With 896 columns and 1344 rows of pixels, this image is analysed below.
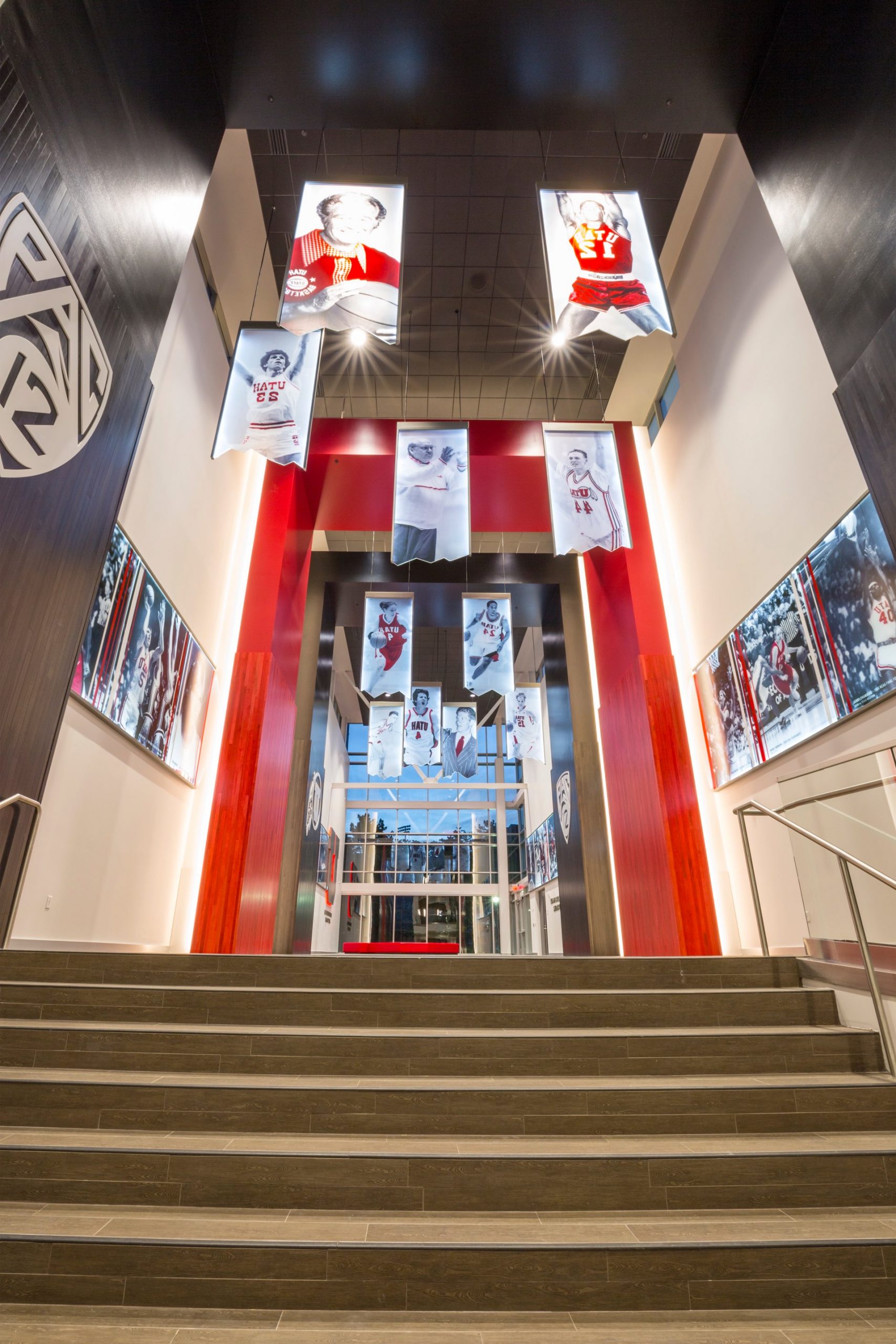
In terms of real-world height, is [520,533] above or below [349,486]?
above

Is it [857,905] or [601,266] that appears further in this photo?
[601,266]

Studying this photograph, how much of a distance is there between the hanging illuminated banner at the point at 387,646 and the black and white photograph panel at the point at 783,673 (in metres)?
4.37

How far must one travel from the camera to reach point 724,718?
7199mm

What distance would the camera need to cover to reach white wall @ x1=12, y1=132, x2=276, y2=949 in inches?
193

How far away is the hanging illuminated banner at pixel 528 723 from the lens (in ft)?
37.5

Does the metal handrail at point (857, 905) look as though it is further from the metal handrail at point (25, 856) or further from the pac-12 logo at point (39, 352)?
the pac-12 logo at point (39, 352)

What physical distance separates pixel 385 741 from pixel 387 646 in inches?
130

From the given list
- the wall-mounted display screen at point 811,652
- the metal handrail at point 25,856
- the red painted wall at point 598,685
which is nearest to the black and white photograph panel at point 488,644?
the red painted wall at point 598,685

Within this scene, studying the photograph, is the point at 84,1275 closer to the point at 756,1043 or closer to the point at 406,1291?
the point at 406,1291

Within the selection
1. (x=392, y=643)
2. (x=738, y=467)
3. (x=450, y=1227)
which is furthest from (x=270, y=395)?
(x=450, y=1227)

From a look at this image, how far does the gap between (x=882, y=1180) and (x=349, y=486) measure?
895 cm

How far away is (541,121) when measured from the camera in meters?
6.16

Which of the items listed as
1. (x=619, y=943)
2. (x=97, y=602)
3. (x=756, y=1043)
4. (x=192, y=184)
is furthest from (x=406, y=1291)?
(x=619, y=943)

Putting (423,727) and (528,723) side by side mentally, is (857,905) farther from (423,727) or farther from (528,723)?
(423,727)
